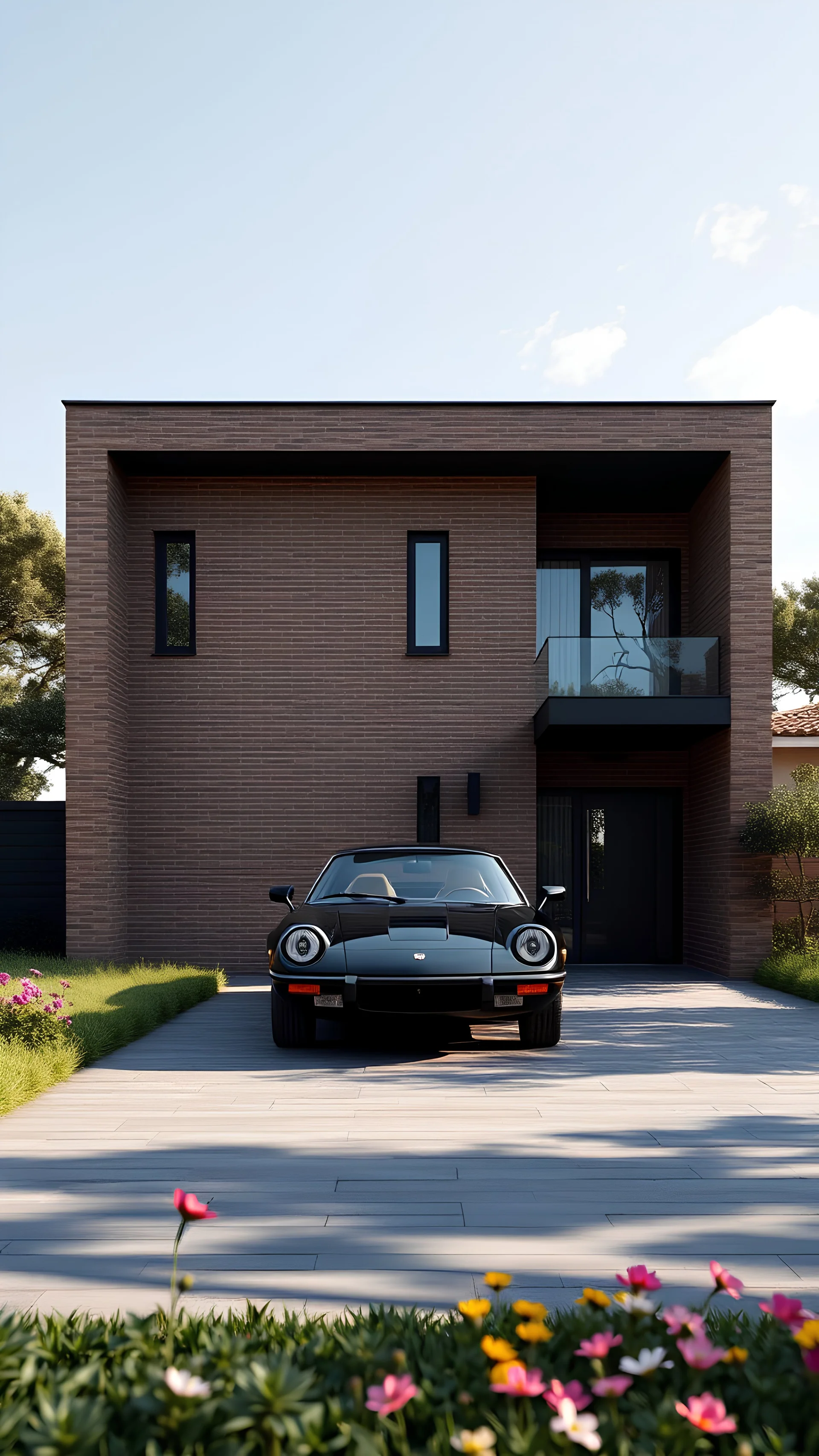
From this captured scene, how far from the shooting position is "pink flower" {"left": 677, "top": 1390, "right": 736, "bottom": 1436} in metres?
1.41

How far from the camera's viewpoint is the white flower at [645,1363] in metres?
1.54

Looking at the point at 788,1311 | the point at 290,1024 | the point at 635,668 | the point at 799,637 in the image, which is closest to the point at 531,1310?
the point at 788,1311

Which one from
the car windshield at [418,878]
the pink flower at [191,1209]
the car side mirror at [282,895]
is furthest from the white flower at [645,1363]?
the car side mirror at [282,895]

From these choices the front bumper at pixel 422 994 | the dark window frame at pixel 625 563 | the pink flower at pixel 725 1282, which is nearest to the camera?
the pink flower at pixel 725 1282

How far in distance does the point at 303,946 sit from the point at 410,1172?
2399mm

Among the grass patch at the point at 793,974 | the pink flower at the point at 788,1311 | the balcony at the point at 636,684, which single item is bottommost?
the grass patch at the point at 793,974

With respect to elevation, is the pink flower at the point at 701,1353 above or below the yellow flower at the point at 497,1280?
below

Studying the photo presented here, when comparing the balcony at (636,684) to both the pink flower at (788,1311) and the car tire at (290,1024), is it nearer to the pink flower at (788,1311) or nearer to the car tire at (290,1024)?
the car tire at (290,1024)

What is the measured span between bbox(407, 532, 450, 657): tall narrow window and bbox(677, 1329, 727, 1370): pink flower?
453 inches

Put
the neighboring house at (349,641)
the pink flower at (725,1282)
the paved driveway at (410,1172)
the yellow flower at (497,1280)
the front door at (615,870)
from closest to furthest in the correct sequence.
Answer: the pink flower at (725,1282) < the yellow flower at (497,1280) < the paved driveway at (410,1172) < the neighboring house at (349,641) < the front door at (615,870)

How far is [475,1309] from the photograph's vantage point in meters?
1.73

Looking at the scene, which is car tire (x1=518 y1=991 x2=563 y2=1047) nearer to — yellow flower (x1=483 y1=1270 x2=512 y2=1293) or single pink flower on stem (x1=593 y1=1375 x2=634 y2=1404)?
yellow flower (x1=483 y1=1270 x2=512 y2=1293)

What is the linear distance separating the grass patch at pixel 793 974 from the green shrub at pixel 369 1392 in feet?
28.2

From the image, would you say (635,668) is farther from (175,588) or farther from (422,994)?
(422,994)
